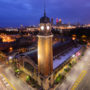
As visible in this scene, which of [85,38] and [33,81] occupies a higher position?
[85,38]

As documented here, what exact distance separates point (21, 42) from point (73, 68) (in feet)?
126

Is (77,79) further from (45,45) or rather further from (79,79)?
(45,45)

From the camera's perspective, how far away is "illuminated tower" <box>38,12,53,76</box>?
18870 mm

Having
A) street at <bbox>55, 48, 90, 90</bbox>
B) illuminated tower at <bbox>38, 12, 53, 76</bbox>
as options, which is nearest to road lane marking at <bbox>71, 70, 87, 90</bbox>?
street at <bbox>55, 48, 90, 90</bbox>

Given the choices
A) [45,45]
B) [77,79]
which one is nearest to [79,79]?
[77,79]

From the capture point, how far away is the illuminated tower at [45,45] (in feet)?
61.9

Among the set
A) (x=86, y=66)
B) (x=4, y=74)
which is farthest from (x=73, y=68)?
(x=4, y=74)

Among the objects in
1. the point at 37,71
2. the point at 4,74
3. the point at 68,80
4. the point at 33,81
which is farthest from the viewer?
the point at 4,74

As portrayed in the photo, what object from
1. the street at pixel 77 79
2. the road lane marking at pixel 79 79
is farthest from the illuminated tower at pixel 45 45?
the road lane marking at pixel 79 79

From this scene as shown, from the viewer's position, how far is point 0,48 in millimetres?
47781

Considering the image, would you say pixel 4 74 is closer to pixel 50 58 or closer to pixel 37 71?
pixel 37 71

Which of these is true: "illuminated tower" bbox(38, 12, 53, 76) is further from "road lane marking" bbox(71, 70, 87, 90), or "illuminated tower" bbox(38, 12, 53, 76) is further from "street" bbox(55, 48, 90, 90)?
"road lane marking" bbox(71, 70, 87, 90)

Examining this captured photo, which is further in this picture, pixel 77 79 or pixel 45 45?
pixel 77 79

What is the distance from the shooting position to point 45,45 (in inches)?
747
